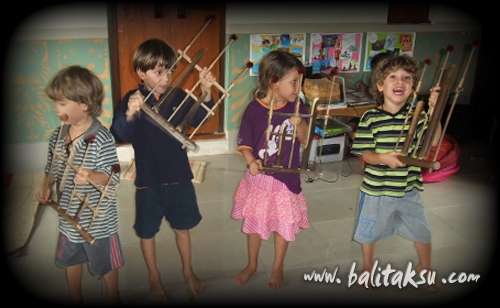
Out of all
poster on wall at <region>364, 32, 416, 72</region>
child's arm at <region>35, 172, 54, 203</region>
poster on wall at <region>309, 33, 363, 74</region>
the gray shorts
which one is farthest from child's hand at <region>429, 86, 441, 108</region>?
poster on wall at <region>364, 32, 416, 72</region>

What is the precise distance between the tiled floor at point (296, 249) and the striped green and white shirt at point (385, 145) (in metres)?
0.58

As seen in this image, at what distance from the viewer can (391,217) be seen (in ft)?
7.10

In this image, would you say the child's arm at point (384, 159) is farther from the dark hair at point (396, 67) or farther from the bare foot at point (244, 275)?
the bare foot at point (244, 275)

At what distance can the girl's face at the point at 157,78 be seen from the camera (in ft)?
6.22

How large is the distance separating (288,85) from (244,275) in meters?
1.02

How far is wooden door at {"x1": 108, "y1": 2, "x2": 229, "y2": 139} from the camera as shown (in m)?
3.62

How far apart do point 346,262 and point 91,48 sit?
8.16 feet

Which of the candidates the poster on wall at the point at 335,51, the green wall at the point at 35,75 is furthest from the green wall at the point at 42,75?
the poster on wall at the point at 335,51

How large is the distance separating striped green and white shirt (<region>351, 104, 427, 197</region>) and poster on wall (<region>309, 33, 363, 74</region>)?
2.17 meters

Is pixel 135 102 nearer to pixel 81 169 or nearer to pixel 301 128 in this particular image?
pixel 81 169

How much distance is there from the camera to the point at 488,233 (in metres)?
2.92

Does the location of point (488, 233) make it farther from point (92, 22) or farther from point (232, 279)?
point (92, 22)

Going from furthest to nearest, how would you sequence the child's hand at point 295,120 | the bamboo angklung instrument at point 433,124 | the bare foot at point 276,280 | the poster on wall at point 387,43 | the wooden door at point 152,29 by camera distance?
the poster on wall at point 387,43 → the wooden door at point 152,29 → the bare foot at point 276,280 → the child's hand at point 295,120 → the bamboo angklung instrument at point 433,124

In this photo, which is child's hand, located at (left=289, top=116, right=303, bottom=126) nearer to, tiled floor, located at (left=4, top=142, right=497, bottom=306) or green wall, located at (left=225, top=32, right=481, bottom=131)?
tiled floor, located at (left=4, top=142, right=497, bottom=306)
